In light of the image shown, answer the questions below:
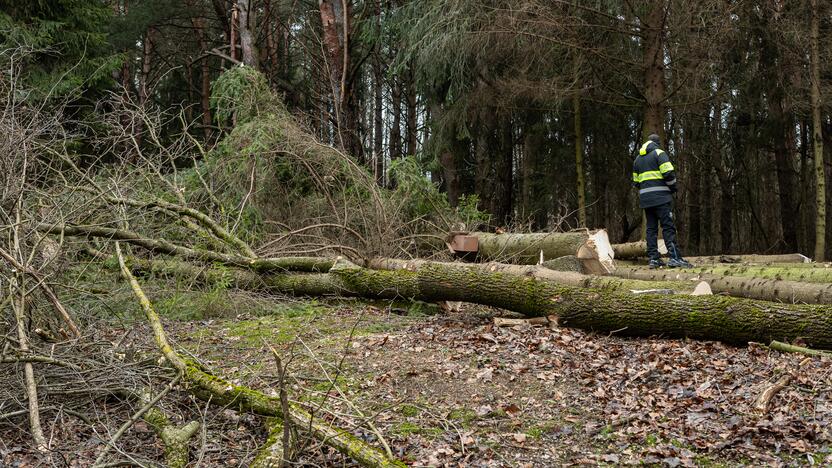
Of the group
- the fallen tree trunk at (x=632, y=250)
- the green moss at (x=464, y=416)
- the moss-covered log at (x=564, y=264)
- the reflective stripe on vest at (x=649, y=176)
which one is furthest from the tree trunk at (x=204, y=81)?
the green moss at (x=464, y=416)

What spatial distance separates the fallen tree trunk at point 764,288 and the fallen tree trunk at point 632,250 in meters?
2.63

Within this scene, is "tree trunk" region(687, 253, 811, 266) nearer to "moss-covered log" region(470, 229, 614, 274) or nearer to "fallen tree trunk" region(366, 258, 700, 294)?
"moss-covered log" region(470, 229, 614, 274)

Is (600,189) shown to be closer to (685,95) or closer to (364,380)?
(685,95)

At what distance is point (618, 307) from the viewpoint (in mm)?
6398

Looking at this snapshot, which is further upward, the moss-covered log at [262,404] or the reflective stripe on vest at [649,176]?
the reflective stripe on vest at [649,176]

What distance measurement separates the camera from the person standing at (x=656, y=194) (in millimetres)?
9398

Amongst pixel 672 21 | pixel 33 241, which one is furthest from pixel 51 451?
pixel 672 21

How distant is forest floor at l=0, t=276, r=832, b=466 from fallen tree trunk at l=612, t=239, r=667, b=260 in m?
4.50

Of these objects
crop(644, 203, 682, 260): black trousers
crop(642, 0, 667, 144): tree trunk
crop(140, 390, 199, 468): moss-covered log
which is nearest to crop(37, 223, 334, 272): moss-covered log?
crop(140, 390, 199, 468): moss-covered log

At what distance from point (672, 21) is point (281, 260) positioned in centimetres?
812

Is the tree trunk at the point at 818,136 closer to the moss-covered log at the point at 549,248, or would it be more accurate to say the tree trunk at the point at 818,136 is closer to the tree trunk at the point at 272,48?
the moss-covered log at the point at 549,248

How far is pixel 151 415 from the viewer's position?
14.5 feet

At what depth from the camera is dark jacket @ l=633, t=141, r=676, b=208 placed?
9.49 metres

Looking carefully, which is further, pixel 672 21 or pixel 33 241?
pixel 672 21
